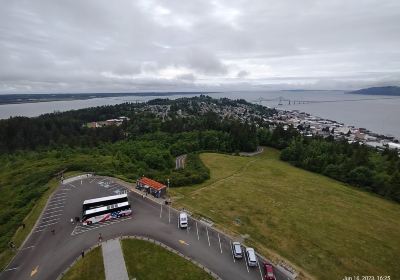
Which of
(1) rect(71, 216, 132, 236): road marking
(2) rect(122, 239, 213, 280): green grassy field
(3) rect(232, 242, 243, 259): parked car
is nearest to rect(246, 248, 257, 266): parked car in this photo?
(3) rect(232, 242, 243, 259): parked car

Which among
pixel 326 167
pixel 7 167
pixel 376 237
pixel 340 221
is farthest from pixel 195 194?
pixel 7 167

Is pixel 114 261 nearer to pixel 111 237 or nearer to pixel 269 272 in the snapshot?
pixel 111 237

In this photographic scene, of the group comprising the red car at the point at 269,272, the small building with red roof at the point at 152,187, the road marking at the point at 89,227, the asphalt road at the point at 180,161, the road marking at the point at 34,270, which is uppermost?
the small building with red roof at the point at 152,187

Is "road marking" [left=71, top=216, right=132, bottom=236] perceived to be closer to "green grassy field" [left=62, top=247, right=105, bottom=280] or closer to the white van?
"green grassy field" [left=62, top=247, right=105, bottom=280]

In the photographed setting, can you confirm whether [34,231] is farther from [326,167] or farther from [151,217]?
[326,167]

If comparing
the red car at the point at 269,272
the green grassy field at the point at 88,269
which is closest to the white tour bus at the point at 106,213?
the green grassy field at the point at 88,269

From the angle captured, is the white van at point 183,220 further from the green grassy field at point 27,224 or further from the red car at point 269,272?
the green grassy field at point 27,224
